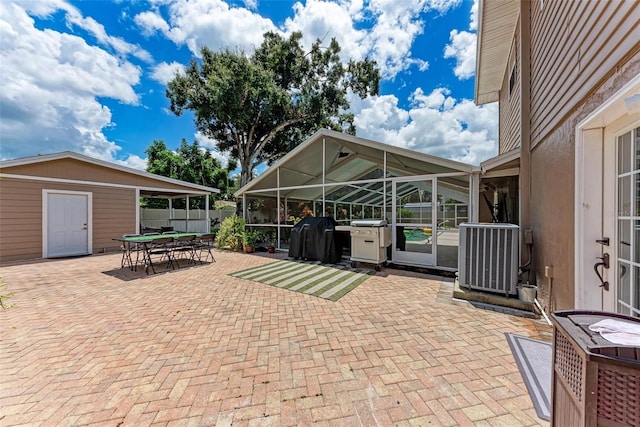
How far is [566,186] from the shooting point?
276 cm

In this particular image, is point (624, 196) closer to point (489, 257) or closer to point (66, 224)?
point (489, 257)

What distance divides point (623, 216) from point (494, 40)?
668 centimetres

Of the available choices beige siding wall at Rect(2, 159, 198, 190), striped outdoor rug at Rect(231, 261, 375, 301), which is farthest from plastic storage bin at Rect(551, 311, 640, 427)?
beige siding wall at Rect(2, 159, 198, 190)

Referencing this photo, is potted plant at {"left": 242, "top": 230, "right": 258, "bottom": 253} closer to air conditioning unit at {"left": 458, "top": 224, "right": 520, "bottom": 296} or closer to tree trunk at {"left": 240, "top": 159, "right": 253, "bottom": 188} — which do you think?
tree trunk at {"left": 240, "top": 159, "right": 253, "bottom": 188}

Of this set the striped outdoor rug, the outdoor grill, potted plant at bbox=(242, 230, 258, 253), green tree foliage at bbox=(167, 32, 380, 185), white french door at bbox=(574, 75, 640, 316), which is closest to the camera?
white french door at bbox=(574, 75, 640, 316)

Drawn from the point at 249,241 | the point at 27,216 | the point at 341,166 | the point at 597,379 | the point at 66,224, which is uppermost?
the point at 341,166

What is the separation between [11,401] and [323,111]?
16753 mm

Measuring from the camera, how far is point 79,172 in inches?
343

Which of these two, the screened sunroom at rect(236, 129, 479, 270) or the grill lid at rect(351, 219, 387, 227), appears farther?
the grill lid at rect(351, 219, 387, 227)

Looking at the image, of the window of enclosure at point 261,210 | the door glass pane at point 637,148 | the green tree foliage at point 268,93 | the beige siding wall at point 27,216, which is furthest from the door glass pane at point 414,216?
the green tree foliage at point 268,93

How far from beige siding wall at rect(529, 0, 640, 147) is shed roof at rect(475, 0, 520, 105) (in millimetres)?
1605

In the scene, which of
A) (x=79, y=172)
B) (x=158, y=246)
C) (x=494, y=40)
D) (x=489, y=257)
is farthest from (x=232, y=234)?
(x=494, y=40)

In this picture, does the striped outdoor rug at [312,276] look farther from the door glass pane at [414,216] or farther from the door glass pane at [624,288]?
the door glass pane at [624,288]

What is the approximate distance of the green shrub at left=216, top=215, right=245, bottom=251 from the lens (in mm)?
10070
